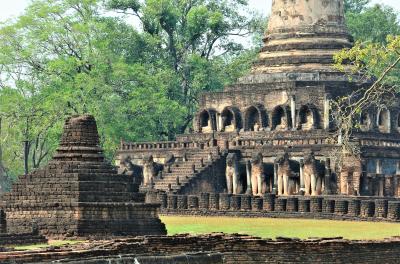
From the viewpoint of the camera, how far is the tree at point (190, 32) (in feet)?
214

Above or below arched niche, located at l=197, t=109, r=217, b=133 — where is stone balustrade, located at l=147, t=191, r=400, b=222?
below

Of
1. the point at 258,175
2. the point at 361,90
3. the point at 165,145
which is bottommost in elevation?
the point at 258,175

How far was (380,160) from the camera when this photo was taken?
48.4 meters

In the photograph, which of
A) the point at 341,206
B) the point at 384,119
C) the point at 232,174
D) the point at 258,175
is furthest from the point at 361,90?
the point at 341,206

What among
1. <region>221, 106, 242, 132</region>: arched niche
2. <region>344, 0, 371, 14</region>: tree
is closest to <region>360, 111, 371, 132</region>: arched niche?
<region>221, 106, 242, 132</region>: arched niche

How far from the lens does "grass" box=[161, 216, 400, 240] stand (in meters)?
30.6

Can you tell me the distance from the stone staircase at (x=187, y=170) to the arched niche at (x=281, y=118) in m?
3.51

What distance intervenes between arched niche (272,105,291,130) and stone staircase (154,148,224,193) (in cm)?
351

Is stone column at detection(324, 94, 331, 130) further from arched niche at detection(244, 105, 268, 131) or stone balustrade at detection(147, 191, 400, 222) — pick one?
stone balustrade at detection(147, 191, 400, 222)

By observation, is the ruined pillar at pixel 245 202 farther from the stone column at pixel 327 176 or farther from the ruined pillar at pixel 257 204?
the stone column at pixel 327 176

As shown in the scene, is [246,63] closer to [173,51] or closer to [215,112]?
[173,51]

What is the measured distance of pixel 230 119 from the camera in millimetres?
55719

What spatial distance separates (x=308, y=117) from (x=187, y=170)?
548 centimetres

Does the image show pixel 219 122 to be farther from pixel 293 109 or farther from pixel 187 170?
pixel 187 170
